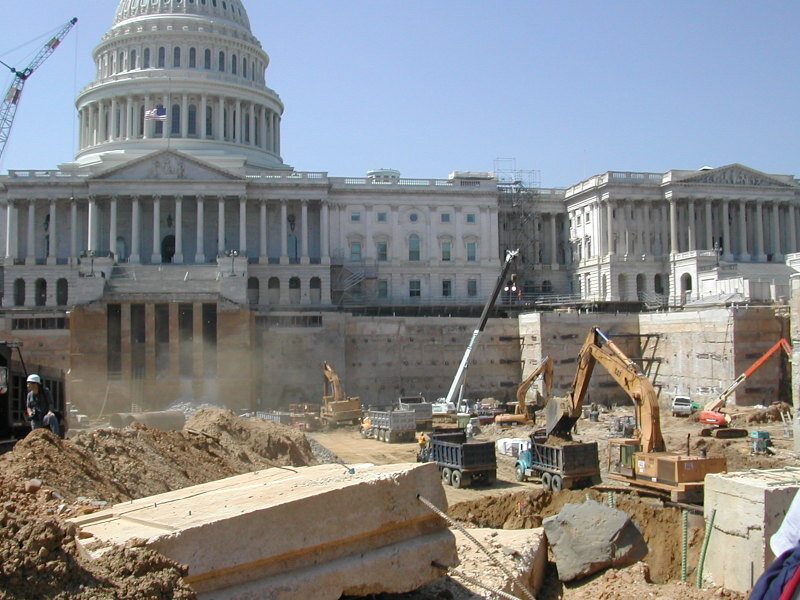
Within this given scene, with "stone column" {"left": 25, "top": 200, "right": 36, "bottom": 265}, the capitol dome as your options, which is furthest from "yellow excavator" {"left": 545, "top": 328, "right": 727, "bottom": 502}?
the capitol dome

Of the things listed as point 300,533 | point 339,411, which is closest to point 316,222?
point 339,411

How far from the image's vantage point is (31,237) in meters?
Answer: 76.4

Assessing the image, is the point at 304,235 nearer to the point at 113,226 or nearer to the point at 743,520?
the point at 113,226

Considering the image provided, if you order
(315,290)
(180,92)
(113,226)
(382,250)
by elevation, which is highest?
(180,92)

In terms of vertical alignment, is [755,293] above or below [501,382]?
above

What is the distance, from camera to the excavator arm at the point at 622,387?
25578mm

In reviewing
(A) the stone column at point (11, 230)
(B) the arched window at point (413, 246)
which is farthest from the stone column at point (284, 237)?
(A) the stone column at point (11, 230)

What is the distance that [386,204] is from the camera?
8244 cm

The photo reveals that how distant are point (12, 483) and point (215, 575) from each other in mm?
3690

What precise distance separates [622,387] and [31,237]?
63351 millimetres

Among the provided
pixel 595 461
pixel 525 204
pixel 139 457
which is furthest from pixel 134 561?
pixel 525 204

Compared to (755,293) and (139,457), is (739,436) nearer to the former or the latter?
(755,293)

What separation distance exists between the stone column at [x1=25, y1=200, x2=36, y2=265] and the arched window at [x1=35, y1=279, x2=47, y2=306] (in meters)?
1.90

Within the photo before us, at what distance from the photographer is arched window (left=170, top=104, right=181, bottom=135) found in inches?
3597
